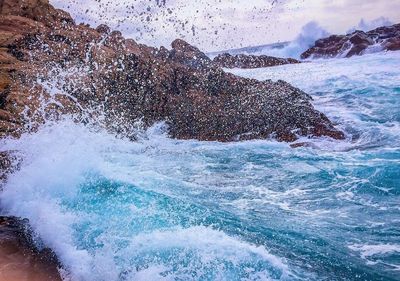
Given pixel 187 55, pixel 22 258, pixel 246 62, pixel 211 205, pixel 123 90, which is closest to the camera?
pixel 22 258

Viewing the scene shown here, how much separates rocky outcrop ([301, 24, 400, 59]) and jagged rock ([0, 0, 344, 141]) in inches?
1073

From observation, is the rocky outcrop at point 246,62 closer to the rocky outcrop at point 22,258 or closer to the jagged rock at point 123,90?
the jagged rock at point 123,90

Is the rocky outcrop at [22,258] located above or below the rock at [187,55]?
below

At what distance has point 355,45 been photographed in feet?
126

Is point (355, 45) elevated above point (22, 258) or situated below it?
above

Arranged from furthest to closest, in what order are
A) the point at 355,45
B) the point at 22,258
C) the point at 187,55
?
the point at 355,45
the point at 187,55
the point at 22,258

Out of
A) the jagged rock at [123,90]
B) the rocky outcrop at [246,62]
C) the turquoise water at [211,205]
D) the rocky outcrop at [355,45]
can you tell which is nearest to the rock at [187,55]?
the jagged rock at [123,90]

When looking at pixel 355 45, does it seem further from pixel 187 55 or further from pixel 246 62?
pixel 187 55

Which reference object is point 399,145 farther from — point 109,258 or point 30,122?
point 30,122

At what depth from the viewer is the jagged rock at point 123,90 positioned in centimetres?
1081

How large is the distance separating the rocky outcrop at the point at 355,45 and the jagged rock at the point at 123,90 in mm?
27258

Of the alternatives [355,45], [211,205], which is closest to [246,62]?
[355,45]

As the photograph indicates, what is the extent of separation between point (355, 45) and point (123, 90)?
33019 mm

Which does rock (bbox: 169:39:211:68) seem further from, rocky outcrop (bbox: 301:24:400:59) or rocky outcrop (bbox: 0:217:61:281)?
rocky outcrop (bbox: 301:24:400:59)
